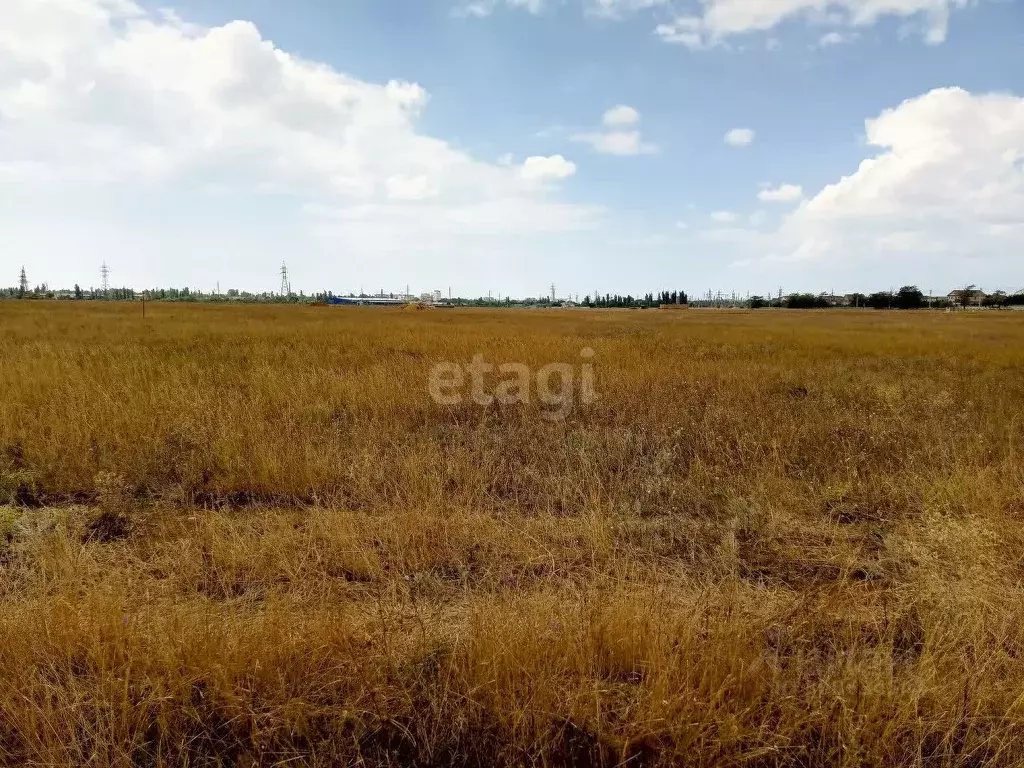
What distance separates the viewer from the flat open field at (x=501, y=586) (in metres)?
2.06

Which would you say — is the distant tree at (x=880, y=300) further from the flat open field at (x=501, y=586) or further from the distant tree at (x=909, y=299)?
the flat open field at (x=501, y=586)

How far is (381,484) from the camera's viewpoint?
5117 millimetres

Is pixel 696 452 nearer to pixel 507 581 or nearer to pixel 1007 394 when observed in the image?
pixel 507 581

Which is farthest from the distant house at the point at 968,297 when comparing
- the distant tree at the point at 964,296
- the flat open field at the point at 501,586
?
the flat open field at the point at 501,586

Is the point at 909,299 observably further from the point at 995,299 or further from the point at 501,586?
the point at 501,586

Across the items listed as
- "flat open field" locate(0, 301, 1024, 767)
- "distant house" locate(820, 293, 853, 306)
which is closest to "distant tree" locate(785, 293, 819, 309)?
"distant house" locate(820, 293, 853, 306)

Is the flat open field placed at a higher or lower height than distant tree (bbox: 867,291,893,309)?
lower

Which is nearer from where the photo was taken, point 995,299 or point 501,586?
point 501,586

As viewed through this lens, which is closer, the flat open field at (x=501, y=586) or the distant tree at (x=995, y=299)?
the flat open field at (x=501, y=586)

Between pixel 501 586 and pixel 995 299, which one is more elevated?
pixel 995 299

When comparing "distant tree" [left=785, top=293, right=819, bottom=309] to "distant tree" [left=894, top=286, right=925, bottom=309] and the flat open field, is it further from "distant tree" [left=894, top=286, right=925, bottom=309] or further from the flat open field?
the flat open field

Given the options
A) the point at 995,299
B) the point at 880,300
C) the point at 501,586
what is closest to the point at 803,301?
the point at 880,300

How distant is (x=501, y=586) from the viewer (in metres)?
3.33

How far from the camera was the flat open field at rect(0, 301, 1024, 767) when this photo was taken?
2064mm
